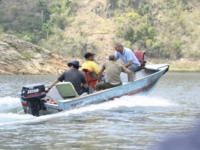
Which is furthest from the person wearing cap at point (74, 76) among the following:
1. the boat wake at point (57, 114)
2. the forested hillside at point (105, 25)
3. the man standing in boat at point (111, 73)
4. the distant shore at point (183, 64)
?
the forested hillside at point (105, 25)

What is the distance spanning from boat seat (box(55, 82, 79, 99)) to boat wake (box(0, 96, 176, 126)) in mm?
366

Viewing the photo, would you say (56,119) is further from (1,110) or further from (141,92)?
(141,92)

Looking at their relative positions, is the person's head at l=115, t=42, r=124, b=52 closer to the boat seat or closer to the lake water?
the lake water

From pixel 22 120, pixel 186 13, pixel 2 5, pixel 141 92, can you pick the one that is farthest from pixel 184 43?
pixel 22 120

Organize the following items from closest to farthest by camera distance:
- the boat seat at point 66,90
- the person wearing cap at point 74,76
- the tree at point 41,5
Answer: the boat seat at point 66,90 < the person wearing cap at point 74,76 < the tree at point 41,5

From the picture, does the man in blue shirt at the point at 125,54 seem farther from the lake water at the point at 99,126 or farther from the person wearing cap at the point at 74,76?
the person wearing cap at the point at 74,76

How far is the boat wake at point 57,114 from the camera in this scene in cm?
940

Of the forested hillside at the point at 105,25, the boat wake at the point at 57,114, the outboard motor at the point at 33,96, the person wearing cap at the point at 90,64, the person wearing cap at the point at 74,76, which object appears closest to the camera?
the boat wake at the point at 57,114

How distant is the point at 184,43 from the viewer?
76188mm

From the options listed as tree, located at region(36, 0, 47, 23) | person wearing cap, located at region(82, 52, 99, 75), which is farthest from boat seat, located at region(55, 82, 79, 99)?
tree, located at region(36, 0, 47, 23)

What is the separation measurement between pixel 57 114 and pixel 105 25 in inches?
2695

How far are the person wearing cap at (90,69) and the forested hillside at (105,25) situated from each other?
5792cm

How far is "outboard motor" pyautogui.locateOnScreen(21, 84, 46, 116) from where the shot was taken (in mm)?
9719

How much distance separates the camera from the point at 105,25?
256ft
